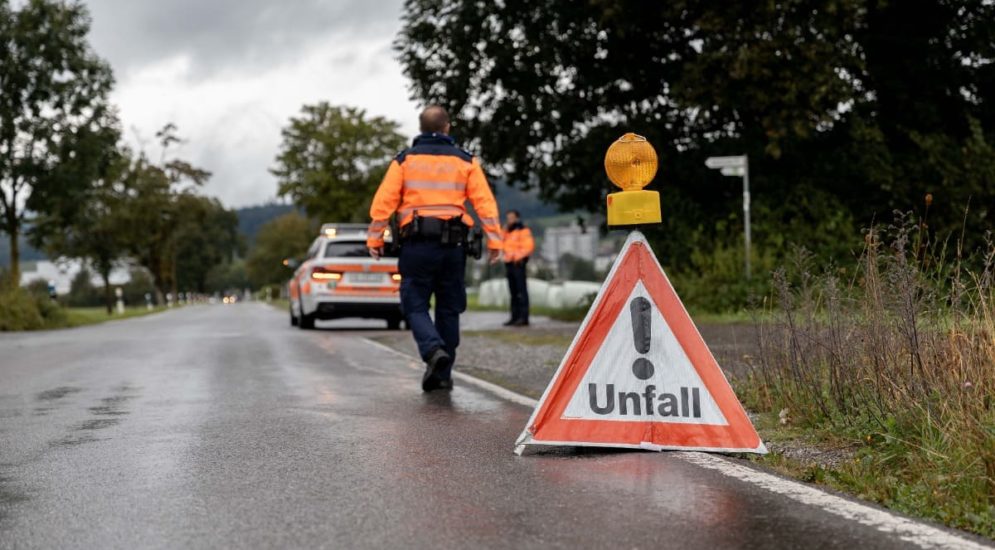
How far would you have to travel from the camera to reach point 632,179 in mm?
6086

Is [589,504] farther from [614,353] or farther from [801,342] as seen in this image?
[801,342]

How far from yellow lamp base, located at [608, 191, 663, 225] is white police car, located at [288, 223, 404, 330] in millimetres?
14931

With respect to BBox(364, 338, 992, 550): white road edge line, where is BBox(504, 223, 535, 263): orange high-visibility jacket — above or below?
above

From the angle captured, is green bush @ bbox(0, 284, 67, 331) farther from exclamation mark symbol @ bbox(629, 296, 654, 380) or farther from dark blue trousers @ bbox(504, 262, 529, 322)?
exclamation mark symbol @ bbox(629, 296, 654, 380)

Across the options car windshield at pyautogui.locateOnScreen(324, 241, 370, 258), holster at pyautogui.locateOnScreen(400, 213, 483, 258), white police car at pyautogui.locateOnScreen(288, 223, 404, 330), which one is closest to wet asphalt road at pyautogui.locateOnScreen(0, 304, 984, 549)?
holster at pyautogui.locateOnScreen(400, 213, 483, 258)

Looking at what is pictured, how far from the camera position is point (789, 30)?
61.7ft

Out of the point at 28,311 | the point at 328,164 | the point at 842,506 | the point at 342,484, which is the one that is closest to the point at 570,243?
the point at 28,311

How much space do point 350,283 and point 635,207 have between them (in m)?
15.5

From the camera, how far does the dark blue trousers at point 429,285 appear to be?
8945mm

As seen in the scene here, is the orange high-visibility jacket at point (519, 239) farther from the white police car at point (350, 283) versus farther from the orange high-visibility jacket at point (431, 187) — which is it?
the orange high-visibility jacket at point (431, 187)

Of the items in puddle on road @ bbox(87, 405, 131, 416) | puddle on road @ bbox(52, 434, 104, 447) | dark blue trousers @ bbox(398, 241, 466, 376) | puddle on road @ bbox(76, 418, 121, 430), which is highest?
dark blue trousers @ bbox(398, 241, 466, 376)

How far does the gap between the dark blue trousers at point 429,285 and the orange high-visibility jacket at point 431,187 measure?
23cm

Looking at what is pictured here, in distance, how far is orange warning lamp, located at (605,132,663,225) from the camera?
603 centimetres

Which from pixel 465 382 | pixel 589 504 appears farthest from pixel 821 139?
pixel 589 504
